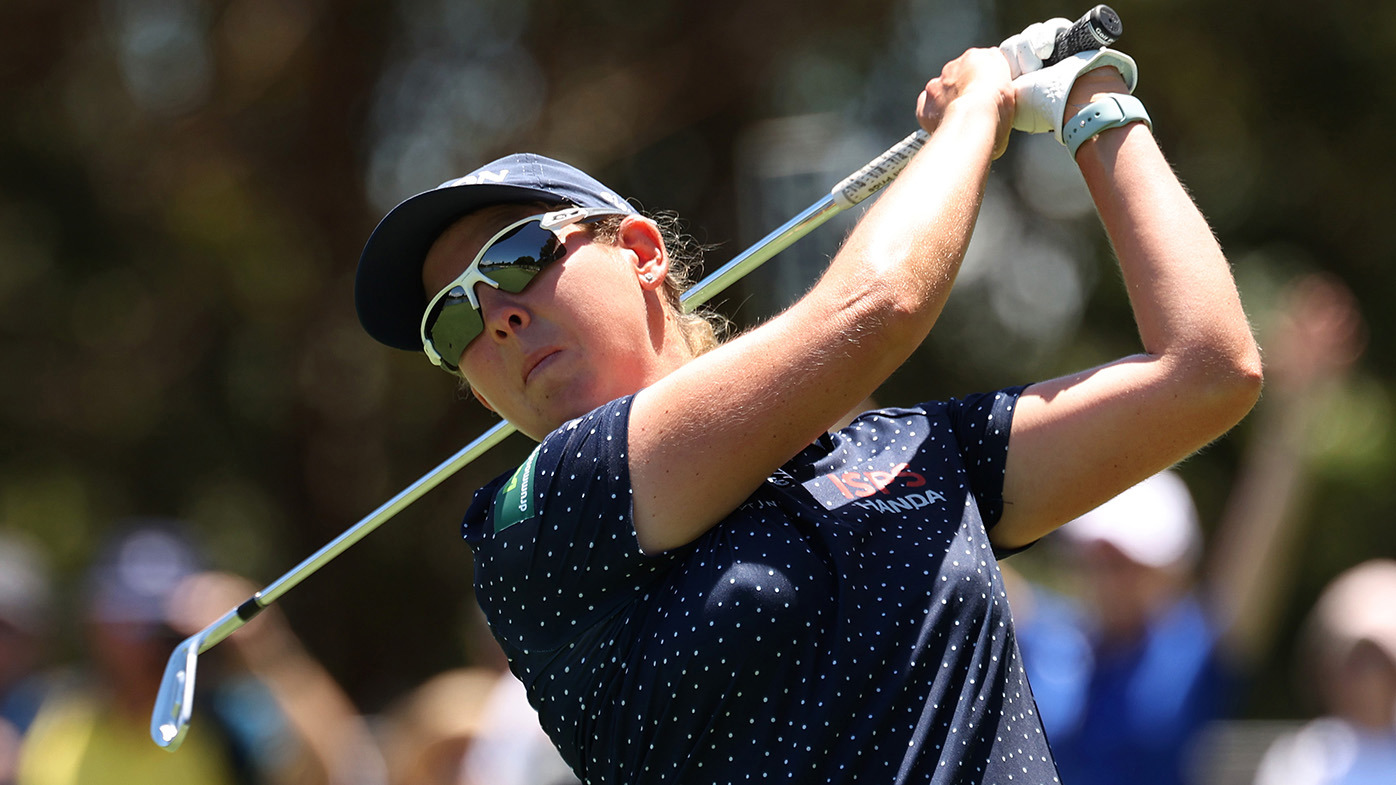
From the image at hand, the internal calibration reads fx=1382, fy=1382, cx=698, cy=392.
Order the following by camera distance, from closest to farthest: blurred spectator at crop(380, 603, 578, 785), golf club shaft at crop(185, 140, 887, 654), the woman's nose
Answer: the woman's nose, golf club shaft at crop(185, 140, 887, 654), blurred spectator at crop(380, 603, 578, 785)

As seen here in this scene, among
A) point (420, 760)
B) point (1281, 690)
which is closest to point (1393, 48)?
point (1281, 690)

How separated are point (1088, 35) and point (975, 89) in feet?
0.73

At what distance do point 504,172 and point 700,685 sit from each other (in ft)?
2.90

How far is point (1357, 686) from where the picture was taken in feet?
12.2

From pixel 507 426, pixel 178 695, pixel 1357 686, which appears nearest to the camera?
pixel 507 426

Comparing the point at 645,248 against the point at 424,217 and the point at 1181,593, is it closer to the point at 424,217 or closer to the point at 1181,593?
the point at 424,217

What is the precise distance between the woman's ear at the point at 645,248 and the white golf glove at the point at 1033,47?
62 centimetres

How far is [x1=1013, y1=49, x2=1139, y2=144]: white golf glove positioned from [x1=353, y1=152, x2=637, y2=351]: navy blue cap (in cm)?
63

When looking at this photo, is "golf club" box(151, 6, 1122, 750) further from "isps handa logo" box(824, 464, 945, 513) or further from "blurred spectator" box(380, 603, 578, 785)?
"blurred spectator" box(380, 603, 578, 785)

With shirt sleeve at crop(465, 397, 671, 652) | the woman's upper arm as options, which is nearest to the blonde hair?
shirt sleeve at crop(465, 397, 671, 652)

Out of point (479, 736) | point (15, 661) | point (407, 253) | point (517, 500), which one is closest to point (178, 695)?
point (407, 253)

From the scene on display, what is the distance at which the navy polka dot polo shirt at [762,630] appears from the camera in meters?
1.67

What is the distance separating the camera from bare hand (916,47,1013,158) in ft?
6.67

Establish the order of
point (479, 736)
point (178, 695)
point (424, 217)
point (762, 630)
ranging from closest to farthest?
point (762, 630) < point (424, 217) < point (178, 695) < point (479, 736)
